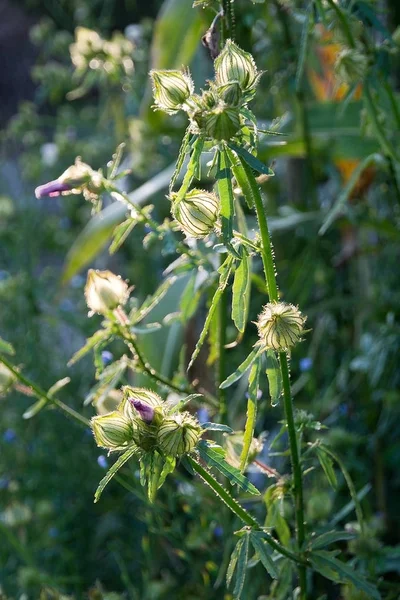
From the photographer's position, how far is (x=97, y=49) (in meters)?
1.19

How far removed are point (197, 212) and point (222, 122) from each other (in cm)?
6

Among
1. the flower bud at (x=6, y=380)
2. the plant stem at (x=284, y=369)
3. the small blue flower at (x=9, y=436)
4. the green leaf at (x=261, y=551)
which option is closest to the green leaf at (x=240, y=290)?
the plant stem at (x=284, y=369)

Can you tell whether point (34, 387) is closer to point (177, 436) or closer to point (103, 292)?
point (103, 292)

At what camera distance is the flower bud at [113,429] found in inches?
19.1

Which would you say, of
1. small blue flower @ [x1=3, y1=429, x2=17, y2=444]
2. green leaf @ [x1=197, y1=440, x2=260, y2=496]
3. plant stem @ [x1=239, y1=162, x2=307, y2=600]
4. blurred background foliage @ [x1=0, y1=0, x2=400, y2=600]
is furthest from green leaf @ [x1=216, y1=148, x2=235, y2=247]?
small blue flower @ [x1=3, y1=429, x2=17, y2=444]

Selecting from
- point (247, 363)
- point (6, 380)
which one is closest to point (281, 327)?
point (247, 363)

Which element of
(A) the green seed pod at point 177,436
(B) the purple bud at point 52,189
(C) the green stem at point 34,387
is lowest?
(A) the green seed pod at point 177,436

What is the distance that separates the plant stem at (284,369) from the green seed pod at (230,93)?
0.03 meters

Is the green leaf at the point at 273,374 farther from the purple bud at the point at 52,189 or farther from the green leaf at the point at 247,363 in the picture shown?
the purple bud at the point at 52,189

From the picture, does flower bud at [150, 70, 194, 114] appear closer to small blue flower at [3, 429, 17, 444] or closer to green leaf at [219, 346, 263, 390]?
green leaf at [219, 346, 263, 390]

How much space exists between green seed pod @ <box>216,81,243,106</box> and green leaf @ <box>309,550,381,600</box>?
0.32 metres

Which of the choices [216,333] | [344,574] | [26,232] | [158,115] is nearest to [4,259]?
[26,232]

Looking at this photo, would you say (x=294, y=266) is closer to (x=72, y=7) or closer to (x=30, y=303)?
(x=30, y=303)

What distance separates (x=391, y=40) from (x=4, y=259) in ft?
4.73
